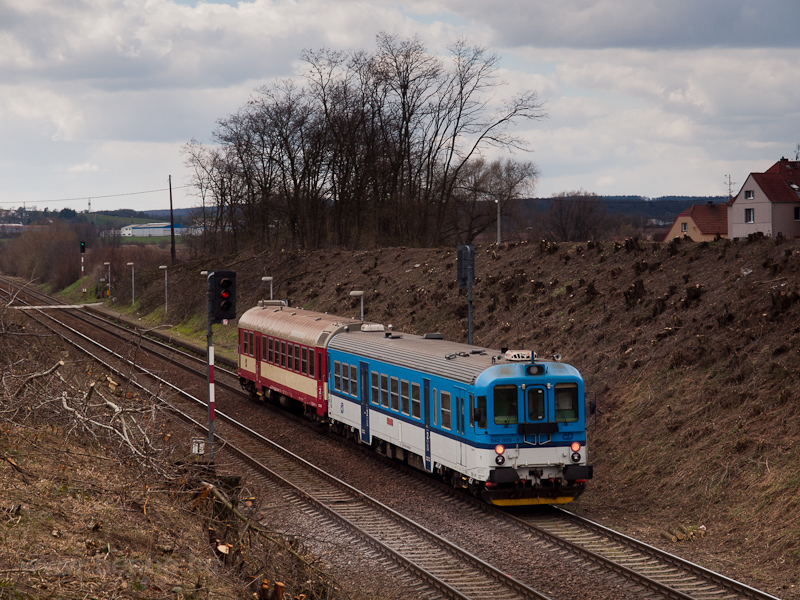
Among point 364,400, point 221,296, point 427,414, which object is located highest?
point 221,296

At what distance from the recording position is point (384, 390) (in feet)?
62.9

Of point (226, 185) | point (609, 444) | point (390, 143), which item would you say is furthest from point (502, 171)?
point (609, 444)

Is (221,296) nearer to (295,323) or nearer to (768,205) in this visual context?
(295,323)

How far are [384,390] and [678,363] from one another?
678cm

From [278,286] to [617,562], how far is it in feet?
140

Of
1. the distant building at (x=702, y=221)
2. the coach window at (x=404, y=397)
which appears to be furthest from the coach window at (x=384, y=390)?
the distant building at (x=702, y=221)

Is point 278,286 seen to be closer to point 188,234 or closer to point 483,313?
point 483,313

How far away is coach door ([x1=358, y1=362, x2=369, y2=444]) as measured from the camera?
20.3m

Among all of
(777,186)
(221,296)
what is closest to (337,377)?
(221,296)

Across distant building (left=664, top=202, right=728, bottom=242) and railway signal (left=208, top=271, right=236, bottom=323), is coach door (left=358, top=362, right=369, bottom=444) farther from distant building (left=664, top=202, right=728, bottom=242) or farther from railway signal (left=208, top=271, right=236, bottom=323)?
distant building (left=664, top=202, right=728, bottom=242)

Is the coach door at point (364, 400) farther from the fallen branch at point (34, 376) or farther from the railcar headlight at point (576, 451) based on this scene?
the fallen branch at point (34, 376)

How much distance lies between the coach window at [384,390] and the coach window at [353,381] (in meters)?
1.82

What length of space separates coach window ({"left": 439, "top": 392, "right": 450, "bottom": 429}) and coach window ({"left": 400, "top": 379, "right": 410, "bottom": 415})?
164cm

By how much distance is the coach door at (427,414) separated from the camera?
17.0 m
